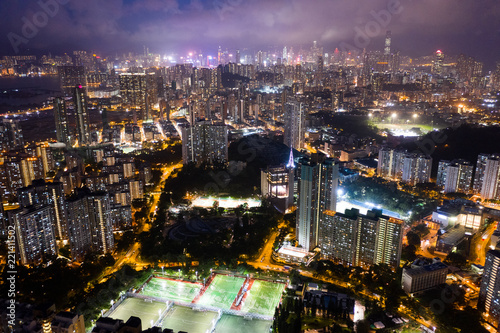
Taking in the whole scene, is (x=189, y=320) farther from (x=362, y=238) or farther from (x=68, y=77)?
(x=68, y=77)

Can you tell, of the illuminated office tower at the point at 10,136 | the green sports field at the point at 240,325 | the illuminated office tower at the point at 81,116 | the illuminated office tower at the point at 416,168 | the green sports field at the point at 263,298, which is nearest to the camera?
the green sports field at the point at 240,325

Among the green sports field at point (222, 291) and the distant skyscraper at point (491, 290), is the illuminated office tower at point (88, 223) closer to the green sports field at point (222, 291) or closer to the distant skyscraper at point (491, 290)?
the green sports field at point (222, 291)

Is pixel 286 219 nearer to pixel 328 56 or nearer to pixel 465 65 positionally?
pixel 465 65

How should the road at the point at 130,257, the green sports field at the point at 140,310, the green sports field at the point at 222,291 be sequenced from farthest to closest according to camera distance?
the road at the point at 130,257, the green sports field at the point at 222,291, the green sports field at the point at 140,310

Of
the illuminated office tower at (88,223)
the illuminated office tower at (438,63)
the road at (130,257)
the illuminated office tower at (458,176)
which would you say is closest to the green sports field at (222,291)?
the road at (130,257)

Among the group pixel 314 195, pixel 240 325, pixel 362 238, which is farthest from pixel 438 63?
pixel 240 325

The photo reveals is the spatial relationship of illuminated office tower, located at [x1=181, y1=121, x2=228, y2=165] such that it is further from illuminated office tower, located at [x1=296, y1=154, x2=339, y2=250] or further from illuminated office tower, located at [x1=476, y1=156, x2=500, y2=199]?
illuminated office tower, located at [x1=476, y1=156, x2=500, y2=199]

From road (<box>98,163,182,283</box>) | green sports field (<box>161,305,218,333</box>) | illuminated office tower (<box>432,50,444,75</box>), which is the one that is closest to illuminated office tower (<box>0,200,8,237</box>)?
road (<box>98,163,182,283</box>)
